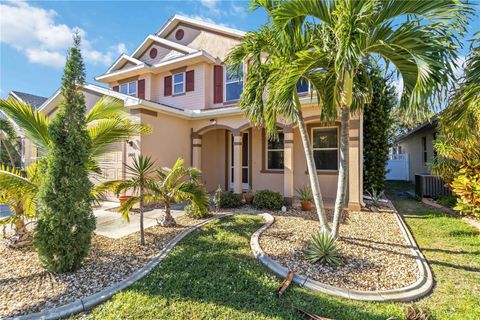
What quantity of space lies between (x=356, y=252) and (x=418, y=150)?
1504 centimetres

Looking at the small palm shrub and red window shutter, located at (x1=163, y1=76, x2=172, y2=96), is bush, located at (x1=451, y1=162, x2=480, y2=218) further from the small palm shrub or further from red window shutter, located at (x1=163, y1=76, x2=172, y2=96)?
red window shutter, located at (x1=163, y1=76, x2=172, y2=96)

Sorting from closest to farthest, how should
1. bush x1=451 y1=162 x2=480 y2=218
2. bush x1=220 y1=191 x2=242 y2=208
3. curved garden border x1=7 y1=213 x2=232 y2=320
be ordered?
→ 1. curved garden border x1=7 y1=213 x2=232 y2=320
2. bush x1=451 y1=162 x2=480 y2=218
3. bush x1=220 y1=191 x2=242 y2=208

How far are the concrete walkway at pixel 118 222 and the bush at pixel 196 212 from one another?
1.45 ft

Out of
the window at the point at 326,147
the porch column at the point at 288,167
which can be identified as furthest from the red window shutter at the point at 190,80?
the window at the point at 326,147

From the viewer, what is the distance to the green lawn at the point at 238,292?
3418mm

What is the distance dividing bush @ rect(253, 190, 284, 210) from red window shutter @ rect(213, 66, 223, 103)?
18.6 ft

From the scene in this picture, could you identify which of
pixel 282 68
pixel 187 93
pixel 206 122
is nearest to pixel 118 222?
pixel 206 122

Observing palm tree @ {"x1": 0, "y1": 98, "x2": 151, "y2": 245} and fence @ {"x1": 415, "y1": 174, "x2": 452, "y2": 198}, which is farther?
fence @ {"x1": 415, "y1": 174, "x2": 452, "y2": 198}

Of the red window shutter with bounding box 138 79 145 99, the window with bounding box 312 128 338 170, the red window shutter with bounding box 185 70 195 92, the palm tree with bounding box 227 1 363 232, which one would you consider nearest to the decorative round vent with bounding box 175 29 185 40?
the red window shutter with bounding box 185 70 195 92

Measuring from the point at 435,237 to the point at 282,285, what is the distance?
497cm

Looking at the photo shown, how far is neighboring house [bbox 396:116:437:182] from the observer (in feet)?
46.8

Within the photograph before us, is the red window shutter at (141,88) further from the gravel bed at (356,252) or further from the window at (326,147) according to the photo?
the gravel bed at (356,252)

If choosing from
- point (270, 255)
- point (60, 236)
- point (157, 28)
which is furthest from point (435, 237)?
point (157, 28)

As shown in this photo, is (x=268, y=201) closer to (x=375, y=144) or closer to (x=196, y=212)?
(x=196, y=212)
